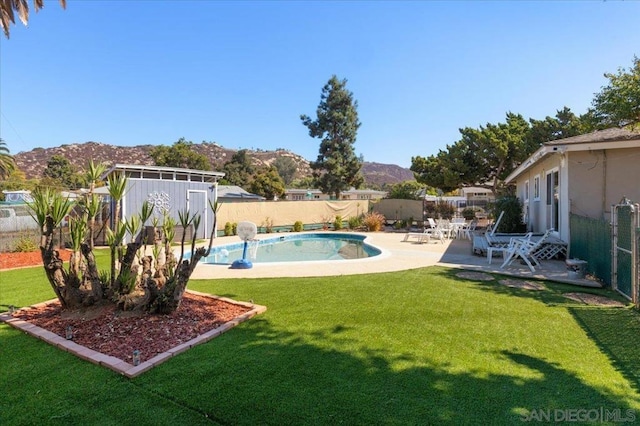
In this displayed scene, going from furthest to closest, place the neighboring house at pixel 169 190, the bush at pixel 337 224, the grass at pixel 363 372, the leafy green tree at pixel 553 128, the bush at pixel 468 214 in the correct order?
the bush at pixel 468 214 → the leafy green tree at pixel 553 128 → the bush at pixel 337 224 → the neighboring house at pixel 169 190 → the grass at pixel 363 372

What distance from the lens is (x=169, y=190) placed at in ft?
47.1

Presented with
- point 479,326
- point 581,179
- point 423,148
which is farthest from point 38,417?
point 423,148

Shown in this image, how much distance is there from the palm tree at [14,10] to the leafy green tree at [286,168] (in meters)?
67.2

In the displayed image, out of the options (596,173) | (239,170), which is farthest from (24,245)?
(239,170)

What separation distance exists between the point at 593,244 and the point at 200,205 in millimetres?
14115

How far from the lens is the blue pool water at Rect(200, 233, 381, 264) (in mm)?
12062

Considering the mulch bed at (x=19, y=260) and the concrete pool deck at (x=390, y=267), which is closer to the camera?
the concrete pool deck at (x=390, y=267)

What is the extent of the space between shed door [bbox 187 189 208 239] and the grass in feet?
36.5

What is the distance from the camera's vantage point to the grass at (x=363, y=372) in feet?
8.15

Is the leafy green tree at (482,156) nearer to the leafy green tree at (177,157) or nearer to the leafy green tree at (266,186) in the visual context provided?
the leafy green tree at (266,186)

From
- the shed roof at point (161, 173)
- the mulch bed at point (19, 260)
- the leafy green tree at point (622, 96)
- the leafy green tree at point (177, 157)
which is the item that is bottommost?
the mulch bed at point (19, 260)

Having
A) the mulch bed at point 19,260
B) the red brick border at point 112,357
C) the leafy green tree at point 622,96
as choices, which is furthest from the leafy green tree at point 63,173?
the leafy green tree at point 622,96

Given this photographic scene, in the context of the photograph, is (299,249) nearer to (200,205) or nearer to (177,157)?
(200,205)

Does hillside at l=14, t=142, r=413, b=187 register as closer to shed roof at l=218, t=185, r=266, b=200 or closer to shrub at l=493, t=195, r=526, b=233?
shed roof at l=218, t=185, r=266, b=200
